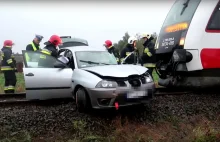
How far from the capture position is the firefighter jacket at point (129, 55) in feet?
31.0

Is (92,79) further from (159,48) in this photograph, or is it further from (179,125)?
(159,48)

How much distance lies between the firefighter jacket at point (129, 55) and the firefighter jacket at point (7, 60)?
12.0ft

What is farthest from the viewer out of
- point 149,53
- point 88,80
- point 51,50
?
point 149,53

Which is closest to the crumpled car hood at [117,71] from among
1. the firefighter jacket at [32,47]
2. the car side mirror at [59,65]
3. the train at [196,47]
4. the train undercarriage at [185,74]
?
the car side mirror at [59,65]

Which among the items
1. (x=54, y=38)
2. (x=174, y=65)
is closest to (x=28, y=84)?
(x=54, y=38)

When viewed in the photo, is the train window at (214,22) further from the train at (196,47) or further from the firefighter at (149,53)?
the firefighter at (149,53)

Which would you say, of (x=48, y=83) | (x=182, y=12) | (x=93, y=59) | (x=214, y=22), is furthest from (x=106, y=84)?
(x=182, y=12)

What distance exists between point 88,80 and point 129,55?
4.35m

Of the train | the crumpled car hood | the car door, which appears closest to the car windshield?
the car door

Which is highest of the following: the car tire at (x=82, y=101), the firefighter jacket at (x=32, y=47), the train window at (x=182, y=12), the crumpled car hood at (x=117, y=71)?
the train window at (x=182, y=12)

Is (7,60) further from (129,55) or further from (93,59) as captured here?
(93,59)

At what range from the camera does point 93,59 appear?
6.50 metres

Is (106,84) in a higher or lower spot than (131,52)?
lower

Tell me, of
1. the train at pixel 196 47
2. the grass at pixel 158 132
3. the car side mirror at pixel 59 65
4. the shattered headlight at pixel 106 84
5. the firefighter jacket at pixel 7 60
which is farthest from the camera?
the firefighter jacket at pixel 7 60
